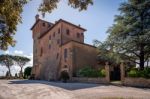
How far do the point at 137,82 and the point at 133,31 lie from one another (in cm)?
650

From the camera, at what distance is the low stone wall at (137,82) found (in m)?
22.5

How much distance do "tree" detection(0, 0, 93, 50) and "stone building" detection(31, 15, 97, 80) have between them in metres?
24.5

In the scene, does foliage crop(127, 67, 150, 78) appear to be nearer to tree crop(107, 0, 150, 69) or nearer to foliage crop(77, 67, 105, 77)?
tree crop(107, 0, 150, 69)

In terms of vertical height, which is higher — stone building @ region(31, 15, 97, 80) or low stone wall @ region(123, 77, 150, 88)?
stone building @ region(31, 15, 97, 80)

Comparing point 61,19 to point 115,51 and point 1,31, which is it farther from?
point 1,31

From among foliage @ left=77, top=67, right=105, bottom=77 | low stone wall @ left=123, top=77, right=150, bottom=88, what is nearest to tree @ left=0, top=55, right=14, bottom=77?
foliage @ left=77, top=67, right=105, bottom=77

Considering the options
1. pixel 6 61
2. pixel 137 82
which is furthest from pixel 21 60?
pixel 137 82

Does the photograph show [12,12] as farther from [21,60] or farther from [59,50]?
[21,60]

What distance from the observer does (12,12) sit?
10.5 meters

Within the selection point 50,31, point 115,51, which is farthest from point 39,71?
point 115,51

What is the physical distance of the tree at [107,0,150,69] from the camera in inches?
1008

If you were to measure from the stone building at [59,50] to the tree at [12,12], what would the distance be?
80.5 ft

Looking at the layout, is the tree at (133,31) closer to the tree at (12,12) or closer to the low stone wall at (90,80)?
the low stone wall at (90,80)

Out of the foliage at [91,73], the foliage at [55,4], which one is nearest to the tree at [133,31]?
the foliage at [91,73]
